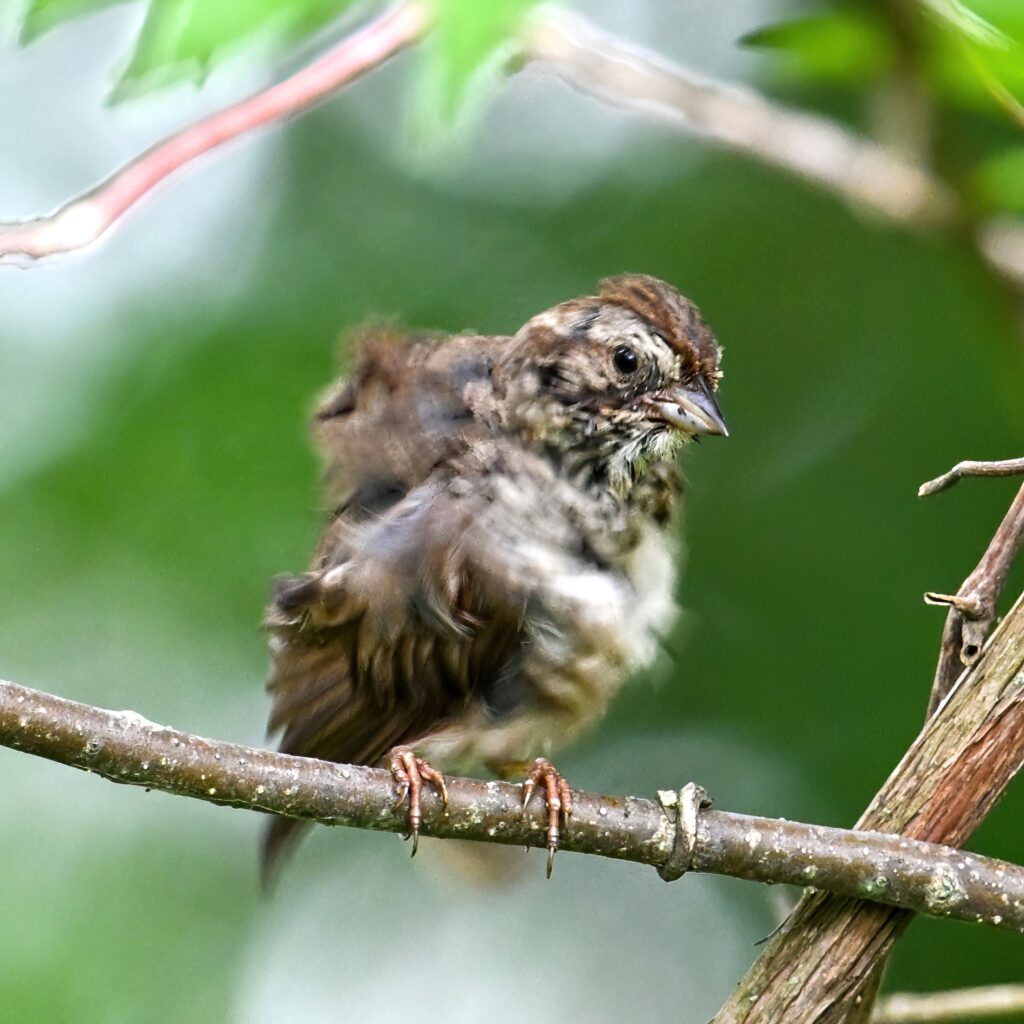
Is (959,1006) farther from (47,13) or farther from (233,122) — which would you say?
(47,13)

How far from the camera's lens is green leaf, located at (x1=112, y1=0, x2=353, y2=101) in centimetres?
150

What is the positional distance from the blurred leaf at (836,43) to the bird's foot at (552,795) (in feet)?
4.14

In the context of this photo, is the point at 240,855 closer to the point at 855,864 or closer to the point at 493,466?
the point at 493,466

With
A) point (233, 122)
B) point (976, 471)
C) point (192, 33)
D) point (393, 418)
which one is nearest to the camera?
point (192, 33)

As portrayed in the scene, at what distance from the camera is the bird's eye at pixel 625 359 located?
3191mm

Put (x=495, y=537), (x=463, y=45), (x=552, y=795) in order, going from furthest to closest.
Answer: (x=495, y=537) → (x=552, y=795) → (x=463, y=45)

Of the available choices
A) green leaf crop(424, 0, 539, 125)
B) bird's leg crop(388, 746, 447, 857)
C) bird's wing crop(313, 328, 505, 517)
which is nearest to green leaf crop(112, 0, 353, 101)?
green leaf crop(424, 0, 539, 125)

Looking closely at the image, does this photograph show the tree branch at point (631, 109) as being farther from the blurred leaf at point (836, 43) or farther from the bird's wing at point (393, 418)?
the bird's wing at point (393, 418)

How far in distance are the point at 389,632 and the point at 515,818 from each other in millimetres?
768

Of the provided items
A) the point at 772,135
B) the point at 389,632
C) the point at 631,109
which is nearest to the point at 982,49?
the point at 631,109

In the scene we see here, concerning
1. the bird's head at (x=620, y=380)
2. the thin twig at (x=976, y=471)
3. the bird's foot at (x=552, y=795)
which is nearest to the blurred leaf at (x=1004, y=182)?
the thin twig at (x=976, y=471)

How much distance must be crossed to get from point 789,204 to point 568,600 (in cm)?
309

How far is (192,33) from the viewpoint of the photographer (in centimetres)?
151

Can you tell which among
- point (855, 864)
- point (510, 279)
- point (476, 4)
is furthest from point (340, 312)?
point (476, 4)
